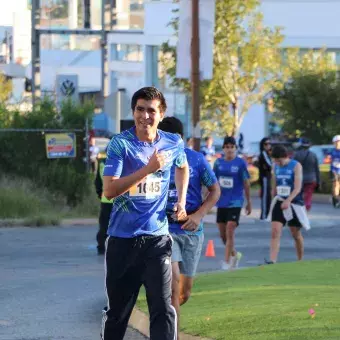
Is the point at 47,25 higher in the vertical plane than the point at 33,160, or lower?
higher

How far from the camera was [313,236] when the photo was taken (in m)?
21.7

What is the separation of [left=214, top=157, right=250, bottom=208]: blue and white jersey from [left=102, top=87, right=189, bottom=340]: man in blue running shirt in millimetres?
8229

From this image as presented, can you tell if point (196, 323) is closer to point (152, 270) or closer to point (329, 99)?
point (152, 270)

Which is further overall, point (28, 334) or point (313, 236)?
point (313, 236)

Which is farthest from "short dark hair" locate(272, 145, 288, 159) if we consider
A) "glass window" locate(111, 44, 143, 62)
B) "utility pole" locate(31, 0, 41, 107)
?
"glass window" locate(111, 44, 143, 62)

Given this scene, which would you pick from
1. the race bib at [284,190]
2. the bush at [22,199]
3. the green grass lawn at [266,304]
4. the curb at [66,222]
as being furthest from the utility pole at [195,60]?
the green grass lawn at [266,304]

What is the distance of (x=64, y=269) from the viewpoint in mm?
15633

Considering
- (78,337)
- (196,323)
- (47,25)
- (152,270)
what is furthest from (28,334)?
(47,25)

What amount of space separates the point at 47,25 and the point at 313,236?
22.2 m

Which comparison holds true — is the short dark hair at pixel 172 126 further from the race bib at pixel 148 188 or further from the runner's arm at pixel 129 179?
the runner's arm at pixel 129 179

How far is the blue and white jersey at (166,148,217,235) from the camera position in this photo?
8875 mm

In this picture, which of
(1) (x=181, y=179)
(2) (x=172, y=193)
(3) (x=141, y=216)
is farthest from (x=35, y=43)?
→ (3) (x=141, y=216)

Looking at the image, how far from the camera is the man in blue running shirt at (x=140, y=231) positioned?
718cm

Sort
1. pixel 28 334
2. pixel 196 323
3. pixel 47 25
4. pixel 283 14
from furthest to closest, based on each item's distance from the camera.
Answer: pixel 283 14 < pixel 47 25 < pixel 28 334 < pixel 196 323
